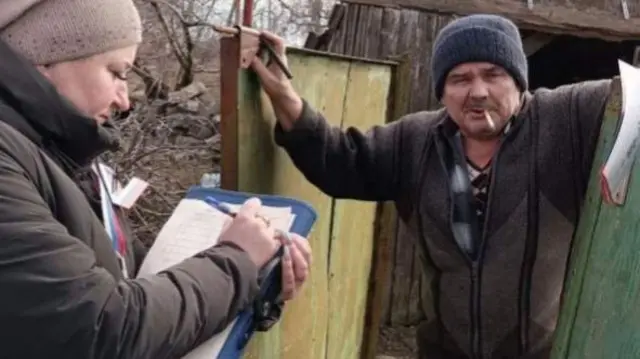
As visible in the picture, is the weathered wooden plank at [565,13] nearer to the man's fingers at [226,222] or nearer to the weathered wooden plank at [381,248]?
the weathered wooden plank at [381,248]

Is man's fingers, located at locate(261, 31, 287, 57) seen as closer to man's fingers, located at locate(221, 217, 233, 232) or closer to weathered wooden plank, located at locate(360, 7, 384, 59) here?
man's fingers, located at locate(221, 217, 233, 232)

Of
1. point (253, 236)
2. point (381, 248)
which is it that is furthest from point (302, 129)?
point (381, 248)

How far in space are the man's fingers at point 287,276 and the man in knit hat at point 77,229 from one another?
1.6 inches

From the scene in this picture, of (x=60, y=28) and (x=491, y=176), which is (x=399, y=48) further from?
(x=60, y=28)

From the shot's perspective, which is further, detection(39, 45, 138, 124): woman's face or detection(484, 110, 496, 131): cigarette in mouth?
detection(484, 110, 496, 131): cigarette in mouth

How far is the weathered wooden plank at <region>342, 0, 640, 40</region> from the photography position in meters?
5.64

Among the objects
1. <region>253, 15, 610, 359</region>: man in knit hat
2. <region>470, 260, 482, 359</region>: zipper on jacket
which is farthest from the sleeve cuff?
<region>470, 260, 482, 359</region>: zipper on jacket

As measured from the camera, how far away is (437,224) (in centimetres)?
279

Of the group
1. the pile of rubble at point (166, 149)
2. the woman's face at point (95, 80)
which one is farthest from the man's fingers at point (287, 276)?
the pile of rubble at point (166, 149)

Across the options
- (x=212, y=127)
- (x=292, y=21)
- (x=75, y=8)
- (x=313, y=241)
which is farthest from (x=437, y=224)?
(x=292, y=21)

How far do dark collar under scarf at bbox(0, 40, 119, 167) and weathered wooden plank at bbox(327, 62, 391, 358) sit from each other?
1933 mm

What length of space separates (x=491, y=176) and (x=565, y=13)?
3.34 metres

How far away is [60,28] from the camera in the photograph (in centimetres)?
172

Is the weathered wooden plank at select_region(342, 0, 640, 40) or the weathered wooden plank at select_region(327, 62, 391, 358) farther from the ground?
the weathered wooden plank at select_region(342, 0, 640, 40)
